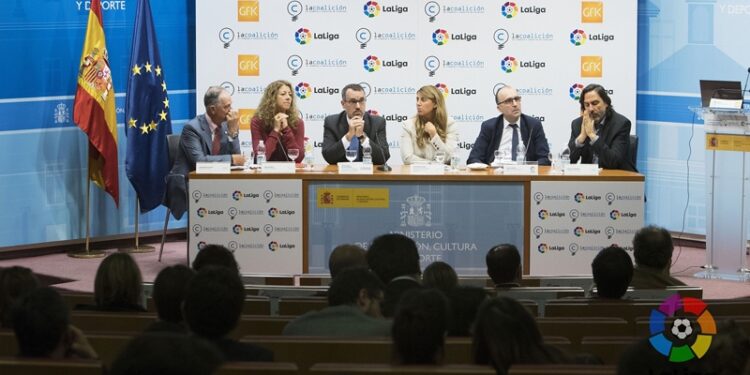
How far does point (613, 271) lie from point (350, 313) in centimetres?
154

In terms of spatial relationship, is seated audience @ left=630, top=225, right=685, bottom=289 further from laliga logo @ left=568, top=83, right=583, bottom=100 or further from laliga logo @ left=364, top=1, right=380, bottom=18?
laliga logo @ left=364, top=1, right=380, bottom=18

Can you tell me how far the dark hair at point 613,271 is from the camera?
5016 millimetres

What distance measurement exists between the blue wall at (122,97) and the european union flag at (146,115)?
41 cm

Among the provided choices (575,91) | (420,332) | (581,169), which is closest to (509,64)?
(575,91)

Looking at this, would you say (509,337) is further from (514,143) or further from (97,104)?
(97,104)

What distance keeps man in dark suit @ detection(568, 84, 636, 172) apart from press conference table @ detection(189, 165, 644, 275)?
0.49m

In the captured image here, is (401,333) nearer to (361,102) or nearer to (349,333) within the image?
(349,333)

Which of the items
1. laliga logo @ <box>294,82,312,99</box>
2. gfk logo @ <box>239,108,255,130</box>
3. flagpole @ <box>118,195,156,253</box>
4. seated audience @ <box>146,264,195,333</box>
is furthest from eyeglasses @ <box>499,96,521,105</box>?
seated audience @ <box>146,264,195,333</box>

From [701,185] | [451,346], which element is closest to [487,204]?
[701,185]

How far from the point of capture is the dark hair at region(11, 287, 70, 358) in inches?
134

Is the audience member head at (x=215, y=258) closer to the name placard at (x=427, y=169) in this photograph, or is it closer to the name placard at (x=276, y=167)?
the name placard at (x=276, y=167)

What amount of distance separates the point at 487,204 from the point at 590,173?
747mm

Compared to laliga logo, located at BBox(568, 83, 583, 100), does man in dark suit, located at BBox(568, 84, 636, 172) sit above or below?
below

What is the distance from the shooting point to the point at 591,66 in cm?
1047
